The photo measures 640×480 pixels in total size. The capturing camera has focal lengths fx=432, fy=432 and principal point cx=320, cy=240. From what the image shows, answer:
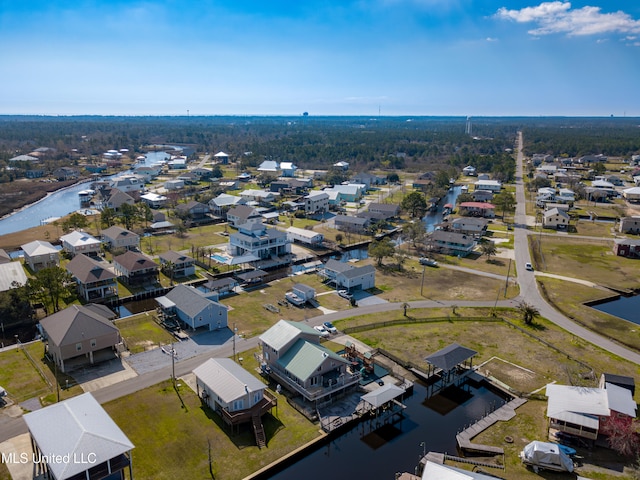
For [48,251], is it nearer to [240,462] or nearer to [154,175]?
[240,462]

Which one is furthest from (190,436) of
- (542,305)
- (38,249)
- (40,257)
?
(38,249)

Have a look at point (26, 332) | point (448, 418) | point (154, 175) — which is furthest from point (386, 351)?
point (154, 175)

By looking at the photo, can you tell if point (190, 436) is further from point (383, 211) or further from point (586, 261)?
point (383, 211)

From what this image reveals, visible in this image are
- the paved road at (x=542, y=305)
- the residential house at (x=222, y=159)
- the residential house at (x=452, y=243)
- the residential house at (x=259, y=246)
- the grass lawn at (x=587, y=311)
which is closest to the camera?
the paved road at (x=542, y=305)

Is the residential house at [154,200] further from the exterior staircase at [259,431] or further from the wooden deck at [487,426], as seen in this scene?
the wooden deck at [487,426]

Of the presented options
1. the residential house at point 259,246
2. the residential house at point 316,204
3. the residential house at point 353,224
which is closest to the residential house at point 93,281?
the residential house at point 259,246
